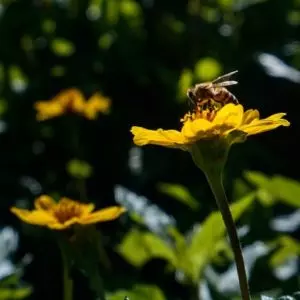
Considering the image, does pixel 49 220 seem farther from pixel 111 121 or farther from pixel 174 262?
pixel 111 121

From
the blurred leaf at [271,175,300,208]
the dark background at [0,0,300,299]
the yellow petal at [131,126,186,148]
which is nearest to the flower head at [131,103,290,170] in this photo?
the yellow petal at [131,126,186,148]

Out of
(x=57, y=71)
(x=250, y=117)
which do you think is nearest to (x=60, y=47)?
(x=57, y=71)

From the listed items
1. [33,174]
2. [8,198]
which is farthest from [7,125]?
[8,198]

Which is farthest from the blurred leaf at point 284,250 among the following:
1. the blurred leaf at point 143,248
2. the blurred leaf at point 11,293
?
the blurred leaf at point 11,293

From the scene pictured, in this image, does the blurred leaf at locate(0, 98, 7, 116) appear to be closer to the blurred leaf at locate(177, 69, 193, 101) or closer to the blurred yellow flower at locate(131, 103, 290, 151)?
the blurred leaf at locate(177, 69, 193, 101)

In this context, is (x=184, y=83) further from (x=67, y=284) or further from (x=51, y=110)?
(x=67, y=284)
